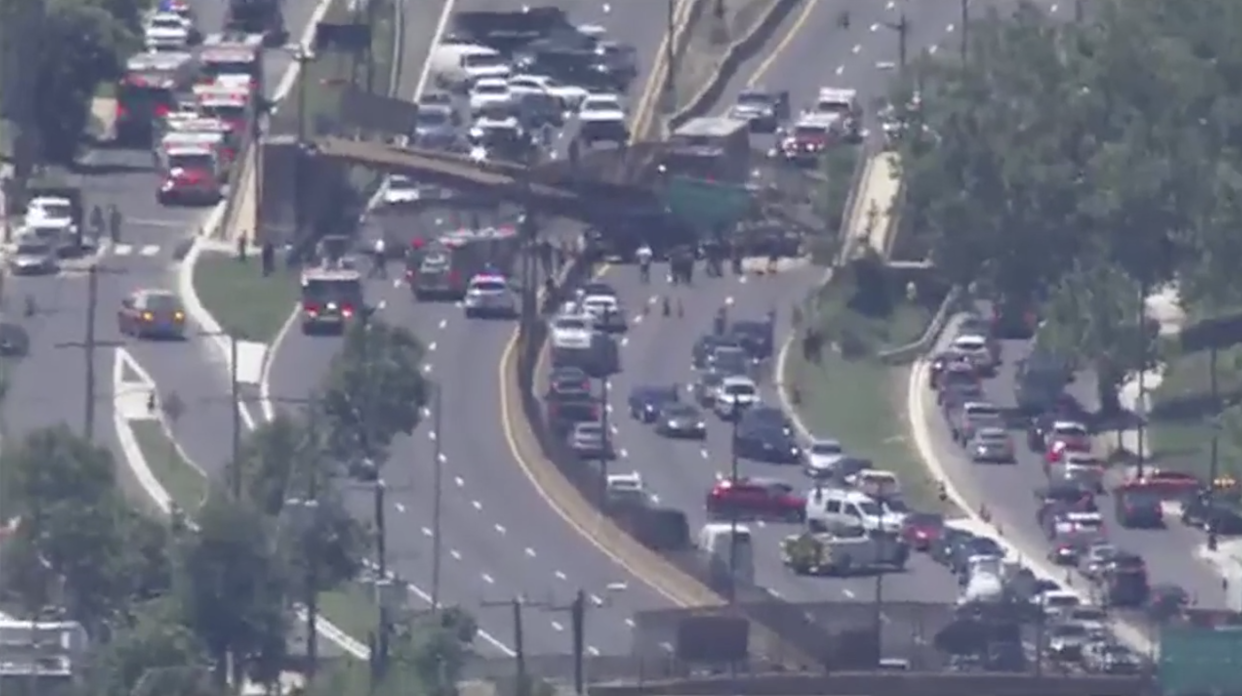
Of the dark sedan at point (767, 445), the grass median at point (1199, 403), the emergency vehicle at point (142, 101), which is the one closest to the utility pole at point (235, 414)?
the dark sedan at point (767, 445)

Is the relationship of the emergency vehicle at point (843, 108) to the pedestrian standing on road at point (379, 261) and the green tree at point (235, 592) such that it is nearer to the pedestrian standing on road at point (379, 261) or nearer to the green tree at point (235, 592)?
the pedestrian standing on road at point (379, 261)

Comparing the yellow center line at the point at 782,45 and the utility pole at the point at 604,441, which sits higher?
the yellow center line at the point at 782,45

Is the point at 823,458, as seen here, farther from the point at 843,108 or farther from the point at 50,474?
the point at 843,108

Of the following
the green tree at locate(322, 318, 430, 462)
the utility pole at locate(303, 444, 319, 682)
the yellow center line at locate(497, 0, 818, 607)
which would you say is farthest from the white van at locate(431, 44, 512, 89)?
the utility pole at locate(303, 444, 319, 682)

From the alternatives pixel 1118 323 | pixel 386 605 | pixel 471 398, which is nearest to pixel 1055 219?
pixel 1118 323

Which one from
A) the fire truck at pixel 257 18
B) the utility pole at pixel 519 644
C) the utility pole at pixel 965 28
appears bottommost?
the utility pole at pixel 519 644

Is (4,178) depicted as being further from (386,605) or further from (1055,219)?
(386,605)

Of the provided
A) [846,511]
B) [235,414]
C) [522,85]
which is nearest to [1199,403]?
[846,511]
